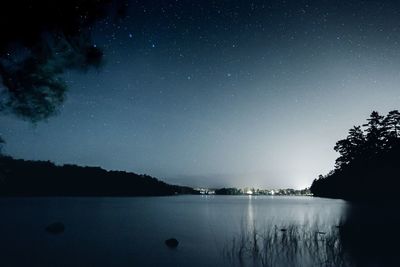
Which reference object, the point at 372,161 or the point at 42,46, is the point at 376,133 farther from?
the point at 42,46

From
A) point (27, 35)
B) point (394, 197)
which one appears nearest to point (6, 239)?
point (27, 35)

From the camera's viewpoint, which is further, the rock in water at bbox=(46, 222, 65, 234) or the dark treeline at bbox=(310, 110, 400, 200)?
the dark treeline at bbox=(310, 110, 400, 200)

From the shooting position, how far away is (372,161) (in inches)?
2736

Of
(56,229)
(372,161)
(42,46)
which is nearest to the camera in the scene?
(42,46)

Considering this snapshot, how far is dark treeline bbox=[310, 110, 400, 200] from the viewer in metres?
64.6

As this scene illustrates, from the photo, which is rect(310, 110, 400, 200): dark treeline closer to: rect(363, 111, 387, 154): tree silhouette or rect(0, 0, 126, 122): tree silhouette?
rect(363, 111, 387, 154): tree silhouette

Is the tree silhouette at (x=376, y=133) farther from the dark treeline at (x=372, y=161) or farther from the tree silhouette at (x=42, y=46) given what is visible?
the tree silhouette at (x=42, y=46)

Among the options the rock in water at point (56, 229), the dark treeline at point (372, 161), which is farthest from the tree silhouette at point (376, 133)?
the rock in water at point (56, 229)

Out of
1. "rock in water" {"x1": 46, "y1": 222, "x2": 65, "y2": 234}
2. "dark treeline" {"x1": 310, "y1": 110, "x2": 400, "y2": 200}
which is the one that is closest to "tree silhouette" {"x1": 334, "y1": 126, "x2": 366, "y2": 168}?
"dark treeline" {"x1": 310, "y1": 110, "x2": 400, "y2": 200}

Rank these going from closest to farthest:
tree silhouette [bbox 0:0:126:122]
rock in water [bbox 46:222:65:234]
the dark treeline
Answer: tree silhouette [bbox 0:0:126:122] < rock in water [bbox 46:222:65:234] < the dark treeline

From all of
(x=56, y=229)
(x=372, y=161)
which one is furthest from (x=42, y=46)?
(x=372, y=161)

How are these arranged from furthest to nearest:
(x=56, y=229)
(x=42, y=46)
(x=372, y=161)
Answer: (x=372, y=161)
(x=56, y=229)
(x=42, y=46)

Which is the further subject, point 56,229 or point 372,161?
point 372,161

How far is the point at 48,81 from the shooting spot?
10.8m
